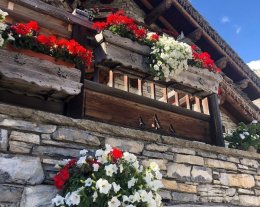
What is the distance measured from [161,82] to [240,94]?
13.1ft

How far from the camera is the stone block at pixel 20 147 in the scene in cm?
345

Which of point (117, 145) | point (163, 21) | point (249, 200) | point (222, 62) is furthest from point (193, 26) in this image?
point (117, 145)

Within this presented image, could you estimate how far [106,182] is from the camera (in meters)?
3.23

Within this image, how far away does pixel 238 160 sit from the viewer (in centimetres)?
524

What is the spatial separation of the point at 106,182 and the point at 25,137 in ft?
3.17

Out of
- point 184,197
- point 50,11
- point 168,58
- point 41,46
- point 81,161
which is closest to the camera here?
point 81,161

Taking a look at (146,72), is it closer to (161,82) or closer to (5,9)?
(161,82)

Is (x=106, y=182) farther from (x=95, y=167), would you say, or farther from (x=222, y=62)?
(x=222, y=62)

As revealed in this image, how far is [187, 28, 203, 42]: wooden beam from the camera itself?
288 inches

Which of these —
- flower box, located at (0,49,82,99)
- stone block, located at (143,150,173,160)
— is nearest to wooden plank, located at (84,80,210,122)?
flower box, located at (0,49,82,99)

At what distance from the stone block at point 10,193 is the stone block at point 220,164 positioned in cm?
257

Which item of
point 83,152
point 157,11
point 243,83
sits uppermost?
point 157,11

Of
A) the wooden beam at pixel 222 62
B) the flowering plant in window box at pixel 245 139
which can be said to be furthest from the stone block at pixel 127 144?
the wooden beam at pixel 222 62

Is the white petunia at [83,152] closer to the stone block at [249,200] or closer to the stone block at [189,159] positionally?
the stone block at [189,159]
